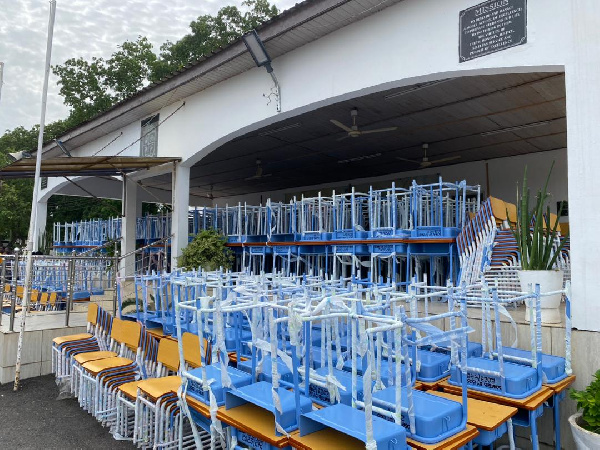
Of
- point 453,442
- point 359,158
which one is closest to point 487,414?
point 453,442

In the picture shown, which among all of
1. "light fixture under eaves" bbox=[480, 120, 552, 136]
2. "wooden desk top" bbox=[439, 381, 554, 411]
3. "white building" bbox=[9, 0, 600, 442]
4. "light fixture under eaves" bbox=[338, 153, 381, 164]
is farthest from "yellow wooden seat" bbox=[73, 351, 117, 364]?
"light fixture under eaves" bbox=[338, 153, 381, 164]

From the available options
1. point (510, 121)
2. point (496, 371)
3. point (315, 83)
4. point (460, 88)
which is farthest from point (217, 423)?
point (510, 121)

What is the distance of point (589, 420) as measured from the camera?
3.31 meters

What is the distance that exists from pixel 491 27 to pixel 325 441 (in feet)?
16.0

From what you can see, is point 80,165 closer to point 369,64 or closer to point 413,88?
point 369,64

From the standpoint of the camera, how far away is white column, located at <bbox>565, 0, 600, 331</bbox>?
4254mm

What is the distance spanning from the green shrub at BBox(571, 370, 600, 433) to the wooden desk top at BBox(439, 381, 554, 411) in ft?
0.67

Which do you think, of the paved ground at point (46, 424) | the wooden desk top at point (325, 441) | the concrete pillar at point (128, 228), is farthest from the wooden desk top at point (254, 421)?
the concrete pillar at point (128, 228)

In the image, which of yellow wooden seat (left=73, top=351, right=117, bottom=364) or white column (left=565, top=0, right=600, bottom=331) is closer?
white column (left=565, top=0, right=600, bottom=331)

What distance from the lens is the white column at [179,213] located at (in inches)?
383

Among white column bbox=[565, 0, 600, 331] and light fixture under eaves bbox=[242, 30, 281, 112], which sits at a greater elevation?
light fixture under eaves bbox=[242, 30, 281, 112]

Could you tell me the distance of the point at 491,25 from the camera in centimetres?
523

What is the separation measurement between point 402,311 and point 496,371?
1.19 meters

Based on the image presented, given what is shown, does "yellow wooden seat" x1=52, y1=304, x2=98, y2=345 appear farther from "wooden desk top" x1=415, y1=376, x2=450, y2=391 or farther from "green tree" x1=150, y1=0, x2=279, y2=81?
"green tree" x1=150, y1=0, x2=279, y2=81
